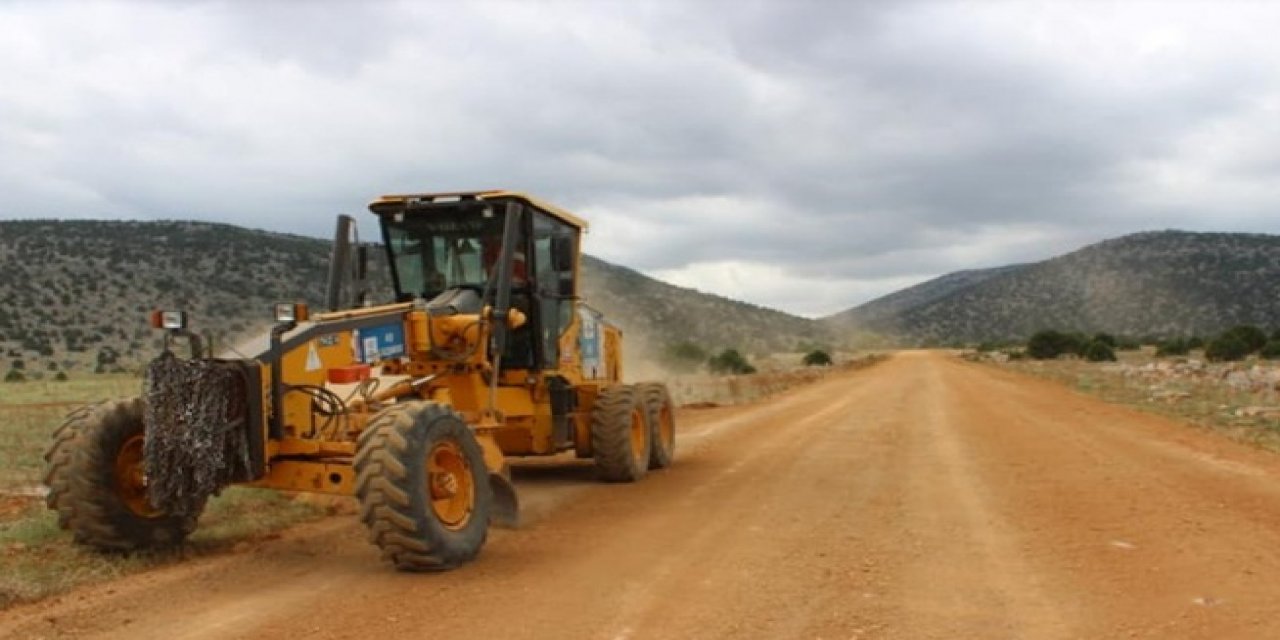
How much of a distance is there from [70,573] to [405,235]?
5.26 meters

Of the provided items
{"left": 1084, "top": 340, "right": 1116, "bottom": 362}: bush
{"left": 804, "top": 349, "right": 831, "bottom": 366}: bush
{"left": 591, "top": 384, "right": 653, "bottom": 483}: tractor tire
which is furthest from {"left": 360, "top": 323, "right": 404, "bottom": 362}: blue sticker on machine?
{"left": 804, "top": 349, "right": 831, "bottom": 366}: bush

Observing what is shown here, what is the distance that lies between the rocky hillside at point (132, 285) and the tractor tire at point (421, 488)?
38.2m

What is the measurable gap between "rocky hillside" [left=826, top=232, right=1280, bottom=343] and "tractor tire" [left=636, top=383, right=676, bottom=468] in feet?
284

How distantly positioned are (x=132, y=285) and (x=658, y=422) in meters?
50.4

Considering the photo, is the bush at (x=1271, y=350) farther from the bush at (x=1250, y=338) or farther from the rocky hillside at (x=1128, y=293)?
the rocky hillside at (x=1128, y=293)

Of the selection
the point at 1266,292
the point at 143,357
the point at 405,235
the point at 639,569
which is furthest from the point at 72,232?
the point at 1266,292

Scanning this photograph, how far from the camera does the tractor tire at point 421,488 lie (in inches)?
290

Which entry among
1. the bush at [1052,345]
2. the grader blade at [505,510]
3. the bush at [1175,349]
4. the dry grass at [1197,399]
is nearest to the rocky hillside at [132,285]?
the dry grass at [1197,399]

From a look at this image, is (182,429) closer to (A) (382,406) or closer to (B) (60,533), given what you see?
(A) (382,406)

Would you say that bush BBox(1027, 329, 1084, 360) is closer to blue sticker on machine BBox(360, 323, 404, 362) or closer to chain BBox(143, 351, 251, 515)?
blue sticker on machine BBox(360, 323, 404, 362)

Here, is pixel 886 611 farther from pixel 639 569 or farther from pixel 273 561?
pixel 273 561

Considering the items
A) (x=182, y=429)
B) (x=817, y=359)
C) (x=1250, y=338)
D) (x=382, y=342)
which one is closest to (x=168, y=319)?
(x=182, y=429)

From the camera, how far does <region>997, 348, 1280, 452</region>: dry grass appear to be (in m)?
17.7

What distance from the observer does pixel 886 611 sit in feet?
21.6
